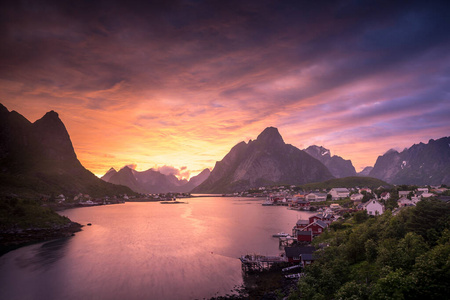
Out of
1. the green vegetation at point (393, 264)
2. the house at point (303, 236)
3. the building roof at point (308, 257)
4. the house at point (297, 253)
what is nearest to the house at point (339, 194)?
the house at point (303, 236)

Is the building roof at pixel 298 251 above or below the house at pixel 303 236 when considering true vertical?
above

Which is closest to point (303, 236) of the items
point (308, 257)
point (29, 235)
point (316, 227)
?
point (316, 227)

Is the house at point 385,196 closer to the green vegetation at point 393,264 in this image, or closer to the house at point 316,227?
the house at point 316,227

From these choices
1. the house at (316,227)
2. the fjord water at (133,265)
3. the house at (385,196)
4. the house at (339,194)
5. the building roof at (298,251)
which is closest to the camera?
the fjord water at (133,265)

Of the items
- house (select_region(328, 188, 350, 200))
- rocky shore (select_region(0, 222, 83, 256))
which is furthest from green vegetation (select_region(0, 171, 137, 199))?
house (select_region(328, 188, 350, 200))

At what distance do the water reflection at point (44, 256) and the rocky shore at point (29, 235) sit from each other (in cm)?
478

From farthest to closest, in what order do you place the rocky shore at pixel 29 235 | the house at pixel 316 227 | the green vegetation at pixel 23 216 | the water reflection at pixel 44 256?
the green vegetation at pixel 23 216 < the house at pixel 316 227 < the rocky shore at pixel 29 235 < the water reflection at pixel 44 256

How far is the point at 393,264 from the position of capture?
25.1 m

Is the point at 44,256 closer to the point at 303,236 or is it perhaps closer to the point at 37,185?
the point at 303,236

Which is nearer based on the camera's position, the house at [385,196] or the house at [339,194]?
the house at [385,196]

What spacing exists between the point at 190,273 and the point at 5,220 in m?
58.1

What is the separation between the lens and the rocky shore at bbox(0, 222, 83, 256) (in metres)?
58.0

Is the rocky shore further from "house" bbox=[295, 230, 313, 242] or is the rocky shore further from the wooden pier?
"house" bbox=[295, 230, 313, 242]

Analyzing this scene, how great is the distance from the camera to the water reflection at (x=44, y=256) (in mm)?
45188
